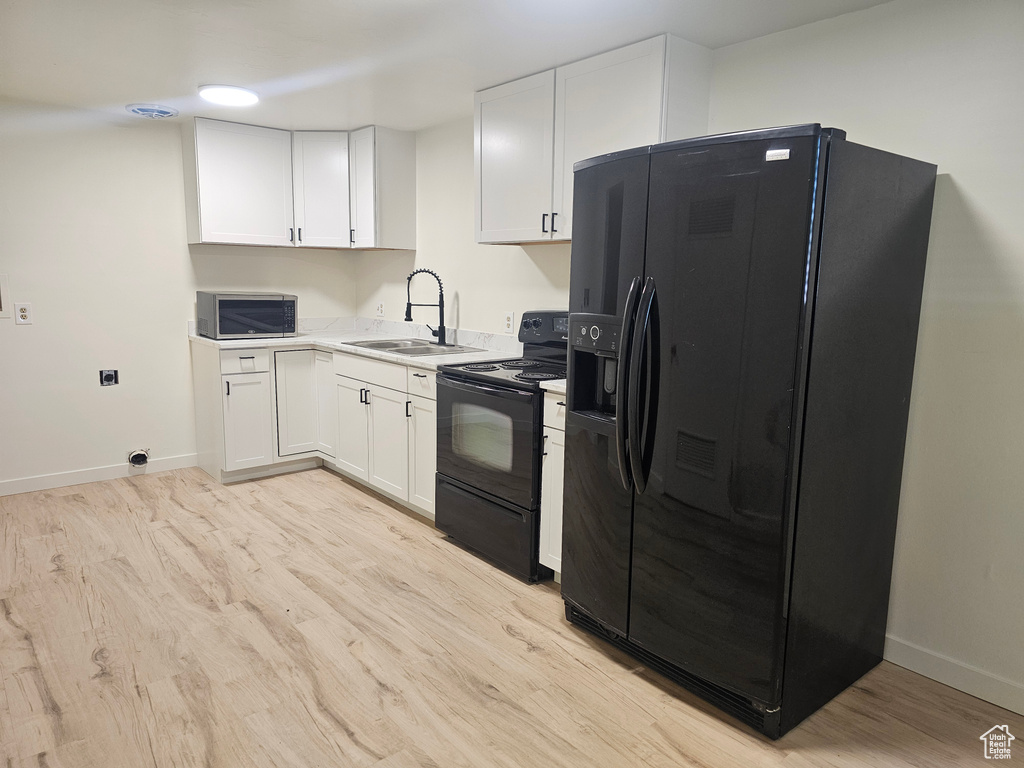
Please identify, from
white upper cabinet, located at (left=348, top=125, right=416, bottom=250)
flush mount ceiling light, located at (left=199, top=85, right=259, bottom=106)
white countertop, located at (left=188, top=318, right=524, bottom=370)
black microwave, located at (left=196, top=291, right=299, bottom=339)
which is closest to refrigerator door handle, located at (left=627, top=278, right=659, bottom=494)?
white countertop, located at (left=188, top=318, right=524, bottom=370)

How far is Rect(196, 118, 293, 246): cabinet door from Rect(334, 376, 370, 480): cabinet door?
1.11 metres

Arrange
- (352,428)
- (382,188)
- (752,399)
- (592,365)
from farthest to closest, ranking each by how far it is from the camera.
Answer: (382,188) → (352,428) → (592,365) → (752,399)

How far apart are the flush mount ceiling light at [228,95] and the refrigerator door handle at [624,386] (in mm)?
2465

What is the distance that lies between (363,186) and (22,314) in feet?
6.88

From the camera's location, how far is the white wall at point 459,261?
141 inches

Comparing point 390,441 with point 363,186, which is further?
point 363,186

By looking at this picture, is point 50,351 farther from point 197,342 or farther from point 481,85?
point 481,85

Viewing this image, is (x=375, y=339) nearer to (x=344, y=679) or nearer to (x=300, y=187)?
(x=300, y=187)

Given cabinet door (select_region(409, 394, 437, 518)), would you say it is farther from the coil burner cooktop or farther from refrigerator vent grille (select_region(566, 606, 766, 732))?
refrigerator vent grille (select_region(566, 606, 766, 732))

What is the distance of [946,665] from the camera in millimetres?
2217

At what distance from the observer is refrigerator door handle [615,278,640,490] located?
→ 6.86 ft

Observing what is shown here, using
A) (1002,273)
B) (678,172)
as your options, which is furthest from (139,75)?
(1002,273)

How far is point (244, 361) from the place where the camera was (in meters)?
4.09

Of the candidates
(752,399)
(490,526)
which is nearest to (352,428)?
(490,526)
